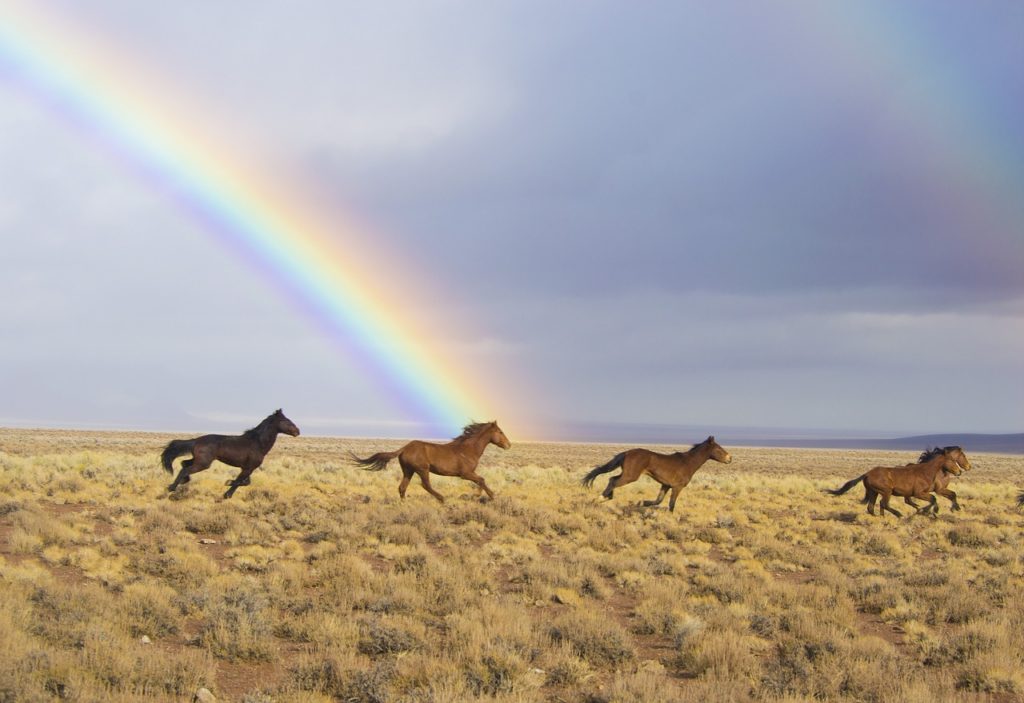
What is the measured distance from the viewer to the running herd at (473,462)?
57.5ft

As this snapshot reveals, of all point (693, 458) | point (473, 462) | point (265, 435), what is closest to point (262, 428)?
point (265, 435)

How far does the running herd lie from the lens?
17.5 m

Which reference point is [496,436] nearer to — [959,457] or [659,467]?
[659,467]

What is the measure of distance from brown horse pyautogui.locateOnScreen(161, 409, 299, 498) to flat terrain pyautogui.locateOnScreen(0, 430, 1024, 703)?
747 millimetres

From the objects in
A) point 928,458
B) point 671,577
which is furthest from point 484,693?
point 928,458

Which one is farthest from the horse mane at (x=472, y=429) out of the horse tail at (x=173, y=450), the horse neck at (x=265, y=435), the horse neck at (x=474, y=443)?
the horse tail at (x=173, y=450)

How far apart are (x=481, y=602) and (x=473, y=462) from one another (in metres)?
8.58

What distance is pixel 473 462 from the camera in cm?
1861

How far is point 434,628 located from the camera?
9.02 meters

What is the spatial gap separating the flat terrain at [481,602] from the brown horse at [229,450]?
29.4 inches

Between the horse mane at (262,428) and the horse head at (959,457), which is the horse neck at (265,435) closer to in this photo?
the horse mane at (262,428)

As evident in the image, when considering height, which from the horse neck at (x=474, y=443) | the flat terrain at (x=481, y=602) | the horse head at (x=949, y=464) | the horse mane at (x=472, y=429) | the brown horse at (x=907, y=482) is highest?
the horse mane at (x=472, y=429)

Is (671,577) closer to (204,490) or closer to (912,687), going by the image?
(912,687)

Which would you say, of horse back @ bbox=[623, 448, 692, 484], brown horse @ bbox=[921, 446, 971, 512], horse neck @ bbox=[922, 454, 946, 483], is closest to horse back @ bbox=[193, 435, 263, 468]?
horse back @ bbox=[623, 448, 692, 484]
